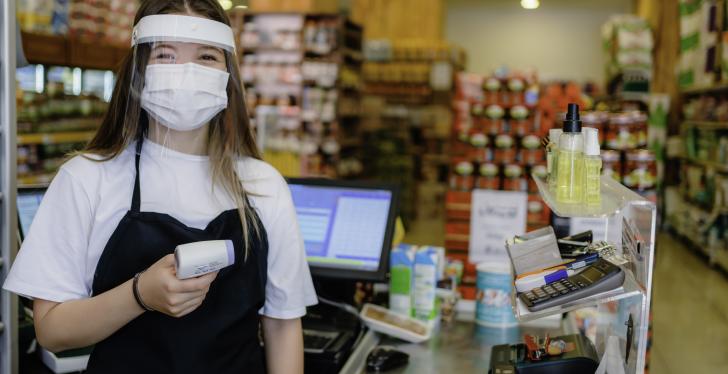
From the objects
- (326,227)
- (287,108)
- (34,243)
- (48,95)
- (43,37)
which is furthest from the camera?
(287,108)

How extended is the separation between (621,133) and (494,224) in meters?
1.23

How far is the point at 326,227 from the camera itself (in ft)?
8.40

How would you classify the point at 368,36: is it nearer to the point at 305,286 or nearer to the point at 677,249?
the point at 677,249

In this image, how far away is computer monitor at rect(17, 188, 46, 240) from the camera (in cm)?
233

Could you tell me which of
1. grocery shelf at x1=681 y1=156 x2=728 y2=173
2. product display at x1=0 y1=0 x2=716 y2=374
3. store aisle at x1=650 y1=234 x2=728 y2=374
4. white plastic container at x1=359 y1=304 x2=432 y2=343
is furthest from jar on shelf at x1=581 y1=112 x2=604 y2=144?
grocery shelf at x1=681 y1=156 x2=728 y2=173

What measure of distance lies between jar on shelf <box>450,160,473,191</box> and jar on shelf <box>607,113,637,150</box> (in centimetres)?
90

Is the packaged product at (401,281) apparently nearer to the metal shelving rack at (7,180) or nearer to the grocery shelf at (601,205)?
the grocery shelf at (601,205)

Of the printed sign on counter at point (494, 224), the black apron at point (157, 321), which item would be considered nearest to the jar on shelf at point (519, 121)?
the printed sign on counter at point (494, 224)

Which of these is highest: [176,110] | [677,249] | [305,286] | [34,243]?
[176,110]

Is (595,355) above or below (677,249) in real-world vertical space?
above

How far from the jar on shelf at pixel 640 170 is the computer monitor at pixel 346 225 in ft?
8.59

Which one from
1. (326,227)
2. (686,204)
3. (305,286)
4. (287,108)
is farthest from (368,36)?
(305,286)

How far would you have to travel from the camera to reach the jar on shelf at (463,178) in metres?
5.05

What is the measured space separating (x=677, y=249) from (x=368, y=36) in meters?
5.23
